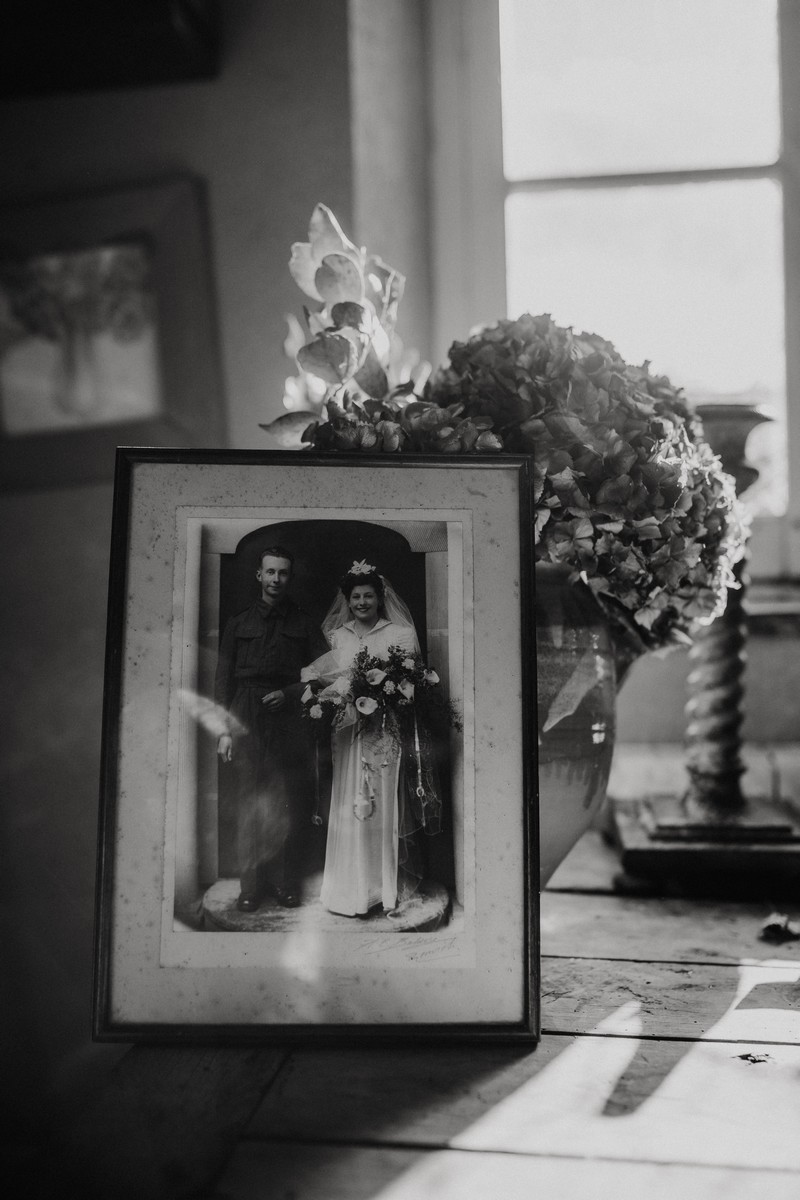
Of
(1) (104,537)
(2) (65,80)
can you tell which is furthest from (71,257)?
(1) (104,537)

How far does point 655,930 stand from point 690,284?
1.08m

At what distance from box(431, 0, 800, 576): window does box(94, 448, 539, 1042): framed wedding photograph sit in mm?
956

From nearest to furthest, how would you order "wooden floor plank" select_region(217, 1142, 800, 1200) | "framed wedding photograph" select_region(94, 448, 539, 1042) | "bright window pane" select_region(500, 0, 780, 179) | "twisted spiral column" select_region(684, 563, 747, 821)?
"wooden floor plank" select_region(217, 1142, 800, 1200), "framed wedding photograph" select_region(94, 448, 539, 1042), "twisted spiral column" select_region(684, 563, 747, 821), "bright window pane" select_region(500, 0, 780, 179)

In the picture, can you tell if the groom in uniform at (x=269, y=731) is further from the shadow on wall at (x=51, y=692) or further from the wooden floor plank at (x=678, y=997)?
the shadow on wall at (x=51, y=692)

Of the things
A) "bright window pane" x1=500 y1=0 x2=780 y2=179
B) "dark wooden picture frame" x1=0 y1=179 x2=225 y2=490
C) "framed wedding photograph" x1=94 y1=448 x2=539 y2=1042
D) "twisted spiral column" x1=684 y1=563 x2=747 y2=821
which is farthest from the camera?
"bright window pane" x1=500 y1=0 x2=780 y2=179

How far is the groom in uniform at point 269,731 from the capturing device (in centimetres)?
58

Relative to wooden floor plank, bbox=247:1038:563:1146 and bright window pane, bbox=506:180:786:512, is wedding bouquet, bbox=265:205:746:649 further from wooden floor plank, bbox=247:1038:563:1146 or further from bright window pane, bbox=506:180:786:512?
bright window pane, bbox=506:180:786:512

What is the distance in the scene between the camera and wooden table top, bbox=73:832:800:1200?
17.4 inches

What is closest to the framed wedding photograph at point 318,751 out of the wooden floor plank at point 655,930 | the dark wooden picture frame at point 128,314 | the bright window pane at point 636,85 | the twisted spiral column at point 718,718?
the wooden floor plank at point 655,930

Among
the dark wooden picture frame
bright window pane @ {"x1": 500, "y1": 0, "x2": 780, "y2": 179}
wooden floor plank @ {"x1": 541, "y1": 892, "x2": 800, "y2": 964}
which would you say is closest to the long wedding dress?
wooden floor plank @ {"x1": 541, "y1": 892, "x2": 800, "y2": 964}

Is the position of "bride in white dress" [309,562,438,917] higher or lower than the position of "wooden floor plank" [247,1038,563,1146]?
Result: higher

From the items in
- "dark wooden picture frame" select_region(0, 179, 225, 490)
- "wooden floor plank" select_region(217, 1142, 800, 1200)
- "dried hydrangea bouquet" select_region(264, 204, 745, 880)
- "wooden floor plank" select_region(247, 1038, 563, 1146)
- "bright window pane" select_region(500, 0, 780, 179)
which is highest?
"bright window pane" select_region(500, 0, 780, 179)

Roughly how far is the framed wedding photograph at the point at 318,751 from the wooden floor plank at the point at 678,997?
101mm

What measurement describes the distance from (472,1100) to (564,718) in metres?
0.31
